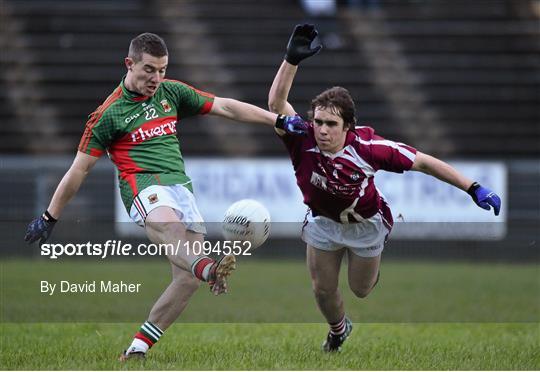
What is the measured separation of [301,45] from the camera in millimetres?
6418

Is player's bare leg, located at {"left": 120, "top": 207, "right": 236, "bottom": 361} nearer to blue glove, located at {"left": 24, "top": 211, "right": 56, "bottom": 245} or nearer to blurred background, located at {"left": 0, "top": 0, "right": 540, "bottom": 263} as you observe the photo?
blue glove, located at {"left": 24, "top": 211, "right": 56, "bottom": 245}

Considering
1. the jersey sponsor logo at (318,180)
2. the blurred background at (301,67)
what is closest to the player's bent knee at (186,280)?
the jersey sponsor logo at (318,180)

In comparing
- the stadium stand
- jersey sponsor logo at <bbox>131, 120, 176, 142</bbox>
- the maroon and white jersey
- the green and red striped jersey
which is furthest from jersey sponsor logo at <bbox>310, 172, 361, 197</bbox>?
the stadium stand

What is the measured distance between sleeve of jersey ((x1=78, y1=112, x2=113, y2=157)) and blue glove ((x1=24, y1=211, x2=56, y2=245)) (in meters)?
0.51

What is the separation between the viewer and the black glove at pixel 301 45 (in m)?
6.39

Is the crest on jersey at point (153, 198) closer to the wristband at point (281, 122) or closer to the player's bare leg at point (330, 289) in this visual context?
the wristband at point (281, 122)

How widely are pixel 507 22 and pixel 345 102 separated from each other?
14.8m

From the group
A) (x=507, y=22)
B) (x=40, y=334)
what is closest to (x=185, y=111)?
(x=40, y=334)

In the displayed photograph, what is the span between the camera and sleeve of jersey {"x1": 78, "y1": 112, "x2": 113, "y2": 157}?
6.26 m

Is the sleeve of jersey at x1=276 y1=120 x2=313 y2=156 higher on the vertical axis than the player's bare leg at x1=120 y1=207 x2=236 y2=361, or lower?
higher

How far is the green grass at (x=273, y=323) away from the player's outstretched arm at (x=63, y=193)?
81 centimetres

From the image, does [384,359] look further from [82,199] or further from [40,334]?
[82,199]

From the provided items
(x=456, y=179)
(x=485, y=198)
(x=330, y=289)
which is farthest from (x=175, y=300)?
(x=485, y=198)

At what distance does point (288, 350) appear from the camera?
698 cm
